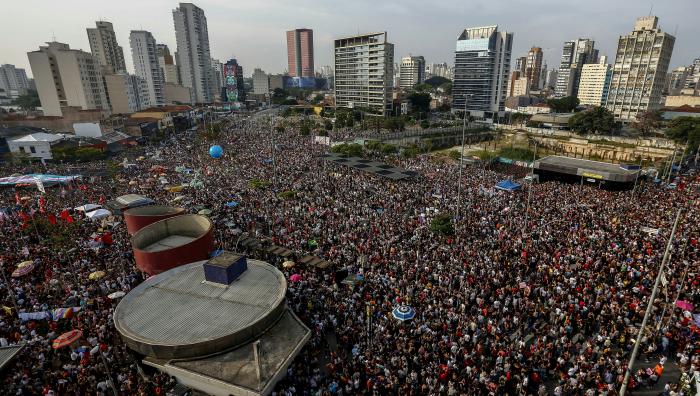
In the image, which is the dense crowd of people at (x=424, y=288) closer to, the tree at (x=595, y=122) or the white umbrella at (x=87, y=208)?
the white umbrella at (x=87, y=208)

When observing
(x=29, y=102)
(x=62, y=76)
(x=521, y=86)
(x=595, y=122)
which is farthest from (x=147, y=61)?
(x=521, y=86)

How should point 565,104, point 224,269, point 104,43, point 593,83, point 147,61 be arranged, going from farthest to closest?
point 593,83, point 147,61, point 104,43, point 565,104, point 224,269

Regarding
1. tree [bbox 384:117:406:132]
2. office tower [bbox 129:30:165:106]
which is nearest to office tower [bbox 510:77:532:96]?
tree [bbox 384:117:406:132]

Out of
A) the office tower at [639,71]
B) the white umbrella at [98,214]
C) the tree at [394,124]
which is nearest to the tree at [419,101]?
the tree at [394,124]

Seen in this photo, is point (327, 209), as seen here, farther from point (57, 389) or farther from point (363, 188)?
point (57, 389)

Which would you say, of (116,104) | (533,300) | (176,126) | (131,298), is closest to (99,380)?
(131,298)

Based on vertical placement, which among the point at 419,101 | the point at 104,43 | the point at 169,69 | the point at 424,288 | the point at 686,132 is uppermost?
the point at 104,43

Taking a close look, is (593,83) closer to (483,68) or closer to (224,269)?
(483,68)
